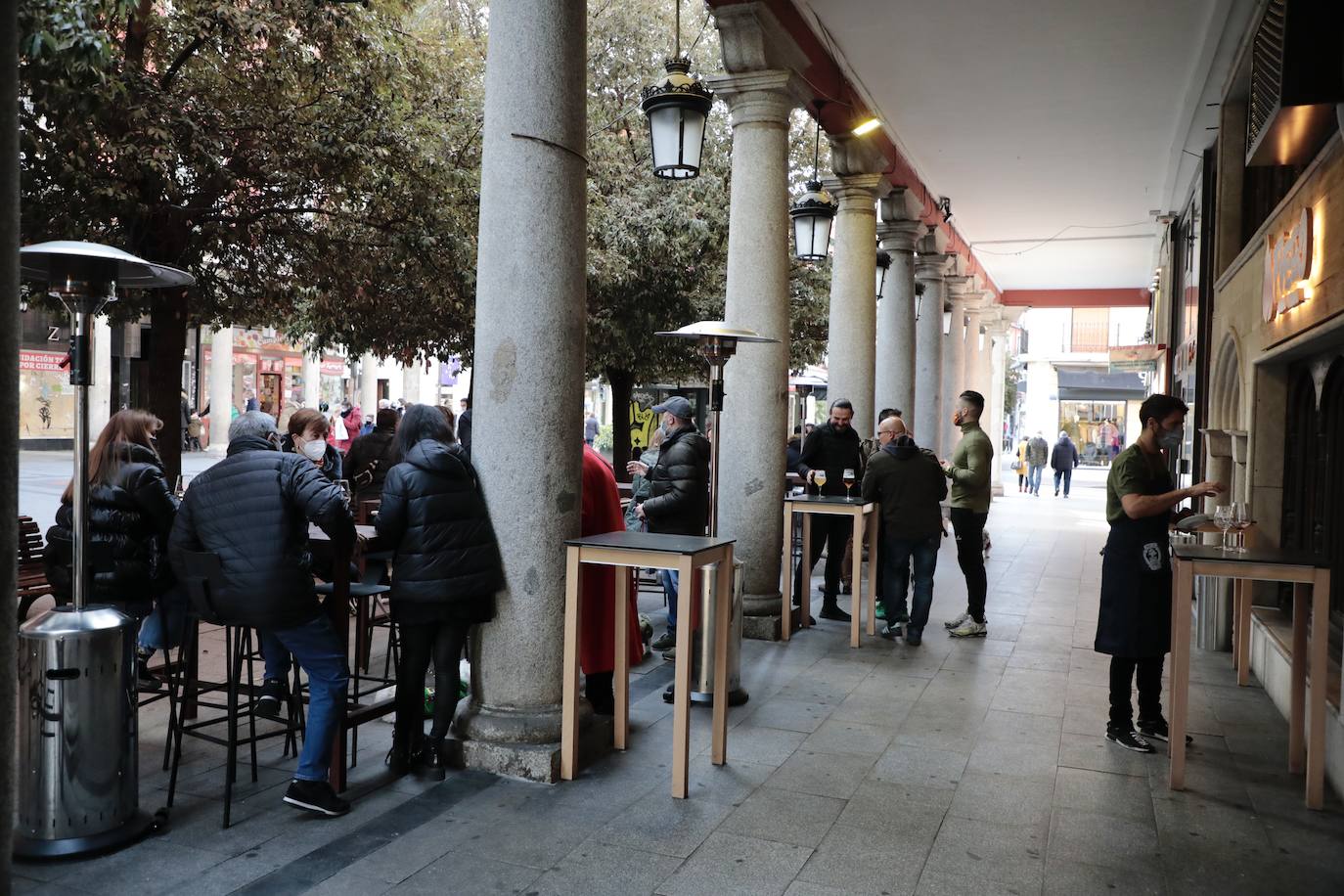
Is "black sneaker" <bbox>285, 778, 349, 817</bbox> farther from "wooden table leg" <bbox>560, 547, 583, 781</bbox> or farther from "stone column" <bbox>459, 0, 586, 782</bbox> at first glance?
"wooden table leg" <bbox>560, 547, 583, 781</bbox>

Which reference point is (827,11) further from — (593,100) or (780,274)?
(593,100)

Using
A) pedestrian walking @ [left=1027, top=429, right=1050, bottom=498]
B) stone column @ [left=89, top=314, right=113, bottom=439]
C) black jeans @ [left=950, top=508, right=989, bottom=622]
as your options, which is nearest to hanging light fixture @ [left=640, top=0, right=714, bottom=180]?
black jeans @ [left=950, top=508, right=989, bottom=622]

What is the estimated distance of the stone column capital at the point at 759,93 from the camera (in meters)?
7.74

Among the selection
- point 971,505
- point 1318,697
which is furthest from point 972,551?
point 1318,697

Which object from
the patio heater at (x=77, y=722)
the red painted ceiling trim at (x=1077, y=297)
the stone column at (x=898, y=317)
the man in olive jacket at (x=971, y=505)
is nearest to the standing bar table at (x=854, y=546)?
the man in olive jacket at (x=971, y=505)

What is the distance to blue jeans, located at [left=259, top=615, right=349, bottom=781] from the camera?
4102 millimetres

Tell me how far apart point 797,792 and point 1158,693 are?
2261 mm

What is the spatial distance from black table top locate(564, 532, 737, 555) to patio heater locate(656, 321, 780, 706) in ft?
0.54

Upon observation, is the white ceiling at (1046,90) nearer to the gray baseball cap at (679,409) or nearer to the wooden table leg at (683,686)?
the gray baseball cap at (679,409)

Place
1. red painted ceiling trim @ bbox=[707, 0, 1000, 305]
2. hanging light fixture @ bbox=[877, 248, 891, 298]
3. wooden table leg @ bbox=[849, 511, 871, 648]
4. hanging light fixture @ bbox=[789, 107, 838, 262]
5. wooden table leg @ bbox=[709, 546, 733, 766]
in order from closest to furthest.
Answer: wooden table leg @ bbox=[709, 546, 733, 766], wooden table leg @ bbox=[849, 511, 871, 648], red painted ceiling trim @ bbox=[707, 0, 1000, 305], hanging light fixture @ bbox=[789, 107, 838, 262], hanging light fixture @ bbox=[877, 248, 891, 298]

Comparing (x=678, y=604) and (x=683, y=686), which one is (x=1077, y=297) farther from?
(x=683, y=686)

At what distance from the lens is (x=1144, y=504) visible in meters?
4.99

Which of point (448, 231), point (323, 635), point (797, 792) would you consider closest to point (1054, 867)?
point (797, 792)

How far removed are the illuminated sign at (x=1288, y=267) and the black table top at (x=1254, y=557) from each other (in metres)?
1.29
